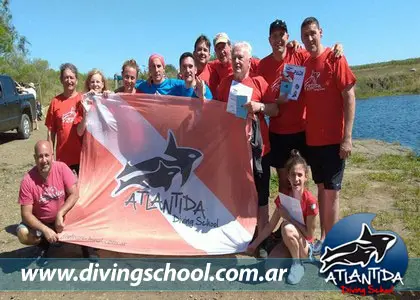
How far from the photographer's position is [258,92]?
174 inches

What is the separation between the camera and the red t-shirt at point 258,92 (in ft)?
14.5

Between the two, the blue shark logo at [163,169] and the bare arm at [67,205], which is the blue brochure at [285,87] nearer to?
the blue shark logo at [163,169]

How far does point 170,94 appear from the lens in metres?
5.00

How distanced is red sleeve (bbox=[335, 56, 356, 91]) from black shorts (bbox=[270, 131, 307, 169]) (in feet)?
2.70

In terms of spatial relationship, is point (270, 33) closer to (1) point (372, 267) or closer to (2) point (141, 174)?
(2) point (141, 174)

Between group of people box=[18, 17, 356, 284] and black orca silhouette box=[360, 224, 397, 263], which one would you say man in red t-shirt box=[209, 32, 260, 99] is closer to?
group of people box=[18, 17, 356, 284]

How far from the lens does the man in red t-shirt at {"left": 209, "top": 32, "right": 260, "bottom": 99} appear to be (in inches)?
201

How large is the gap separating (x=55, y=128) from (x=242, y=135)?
239 cm

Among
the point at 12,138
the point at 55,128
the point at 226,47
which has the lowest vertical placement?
the point at 12,138

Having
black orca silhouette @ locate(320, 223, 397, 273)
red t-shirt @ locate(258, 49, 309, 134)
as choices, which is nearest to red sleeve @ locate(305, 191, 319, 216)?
black orca silhouette @ locate(320, 223, 397, 273)

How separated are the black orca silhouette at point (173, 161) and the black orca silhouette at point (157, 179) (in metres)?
0.05

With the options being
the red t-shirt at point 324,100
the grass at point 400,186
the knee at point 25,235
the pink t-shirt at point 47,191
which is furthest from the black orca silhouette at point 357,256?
the knee at point 25,235

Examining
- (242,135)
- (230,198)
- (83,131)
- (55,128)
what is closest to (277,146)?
(242,135)

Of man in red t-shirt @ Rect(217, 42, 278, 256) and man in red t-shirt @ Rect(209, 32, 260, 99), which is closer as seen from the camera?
man in red t-shirt @ Rect(217, 42, 278, 256)
